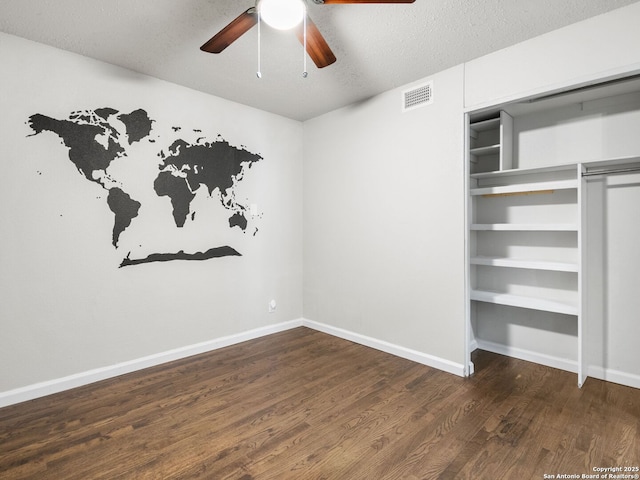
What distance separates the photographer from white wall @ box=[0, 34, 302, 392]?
2391 mm

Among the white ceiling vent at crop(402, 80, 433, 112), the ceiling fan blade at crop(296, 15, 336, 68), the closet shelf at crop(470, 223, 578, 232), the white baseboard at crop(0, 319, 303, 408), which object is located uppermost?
the white ceiling vent at crop(402, 80, 433, 112)

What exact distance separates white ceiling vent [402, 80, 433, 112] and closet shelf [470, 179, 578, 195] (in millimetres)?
940

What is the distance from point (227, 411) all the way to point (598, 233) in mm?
3178

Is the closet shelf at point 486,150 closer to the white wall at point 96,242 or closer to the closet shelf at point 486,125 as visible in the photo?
the closet shelf at point 486,125

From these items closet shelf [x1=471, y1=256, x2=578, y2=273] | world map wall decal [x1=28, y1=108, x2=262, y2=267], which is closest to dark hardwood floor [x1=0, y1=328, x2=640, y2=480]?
closet shelf [x1=471, y1=256, x2=578, y2=273]

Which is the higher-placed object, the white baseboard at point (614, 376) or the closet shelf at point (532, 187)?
the closet shelf at point (532, 187)

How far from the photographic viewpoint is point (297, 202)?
167 inches

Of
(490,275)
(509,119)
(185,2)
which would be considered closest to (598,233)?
(490,275)

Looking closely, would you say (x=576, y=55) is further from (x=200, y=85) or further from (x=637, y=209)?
(x=200, y=85)

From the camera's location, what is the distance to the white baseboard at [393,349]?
2.88 m

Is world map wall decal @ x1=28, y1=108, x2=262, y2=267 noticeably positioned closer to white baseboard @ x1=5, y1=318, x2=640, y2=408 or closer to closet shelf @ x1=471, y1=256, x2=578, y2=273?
white baseboard @ x1=5, y1=318, x2=640, y2=408

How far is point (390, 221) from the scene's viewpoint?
333 cm

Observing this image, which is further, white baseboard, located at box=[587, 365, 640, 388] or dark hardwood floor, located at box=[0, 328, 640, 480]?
white baseboard, located at box=[587, 365, 640, 388]

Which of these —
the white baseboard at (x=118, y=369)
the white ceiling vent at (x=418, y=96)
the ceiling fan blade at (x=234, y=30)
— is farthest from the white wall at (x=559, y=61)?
the white baseboard at (x=118, y=369)
